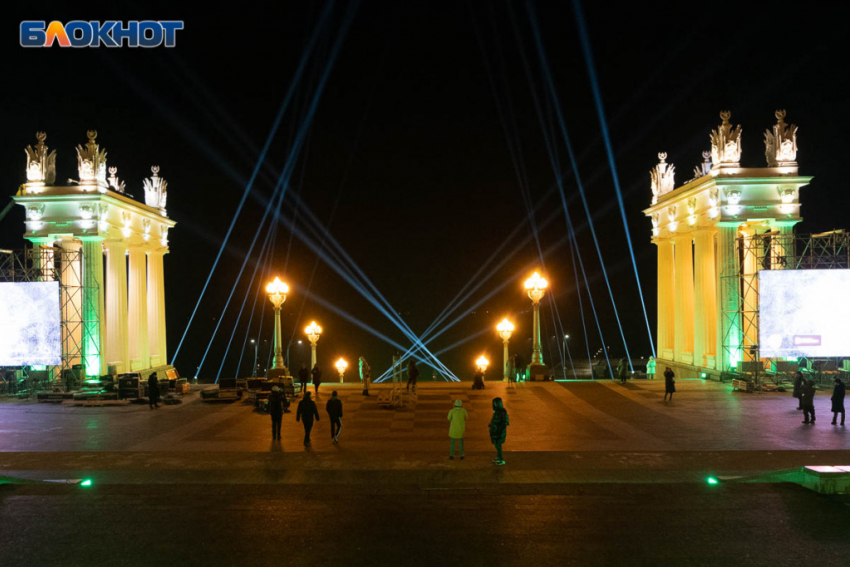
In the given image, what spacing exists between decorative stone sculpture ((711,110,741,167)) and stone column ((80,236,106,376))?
2606 cm

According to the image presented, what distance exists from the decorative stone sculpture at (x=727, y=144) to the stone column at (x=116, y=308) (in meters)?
26.1

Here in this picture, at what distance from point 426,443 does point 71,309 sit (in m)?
20.5

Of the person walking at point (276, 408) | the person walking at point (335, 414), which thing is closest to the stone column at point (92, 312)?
the person walking at point (276, 408)

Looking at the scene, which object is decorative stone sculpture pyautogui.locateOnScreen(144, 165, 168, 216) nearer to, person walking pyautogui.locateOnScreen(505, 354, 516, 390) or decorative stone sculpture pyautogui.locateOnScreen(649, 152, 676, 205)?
person walking pyautogui.locateOnScreen(505, 354, 516, 390)

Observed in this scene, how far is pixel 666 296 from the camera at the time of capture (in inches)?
1395

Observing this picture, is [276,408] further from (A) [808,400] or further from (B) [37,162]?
(B) [37,162]

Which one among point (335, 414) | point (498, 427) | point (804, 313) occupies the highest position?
point (804, 313)

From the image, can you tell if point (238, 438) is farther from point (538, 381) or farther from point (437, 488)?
point (538, 381)

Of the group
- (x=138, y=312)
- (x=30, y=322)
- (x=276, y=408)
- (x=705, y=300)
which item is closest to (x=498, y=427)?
(x=276, y=408)

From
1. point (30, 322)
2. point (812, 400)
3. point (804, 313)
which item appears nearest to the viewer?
point (812, 400)

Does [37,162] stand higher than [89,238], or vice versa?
[37,162]

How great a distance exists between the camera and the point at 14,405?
23.7m

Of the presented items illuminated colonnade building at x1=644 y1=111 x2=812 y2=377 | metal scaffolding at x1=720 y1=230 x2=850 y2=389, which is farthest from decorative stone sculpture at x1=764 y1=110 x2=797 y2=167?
metal scaffolding at x1=720 y1=230 x2=850 y2=389

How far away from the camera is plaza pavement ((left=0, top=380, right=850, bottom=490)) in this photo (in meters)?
12.5
